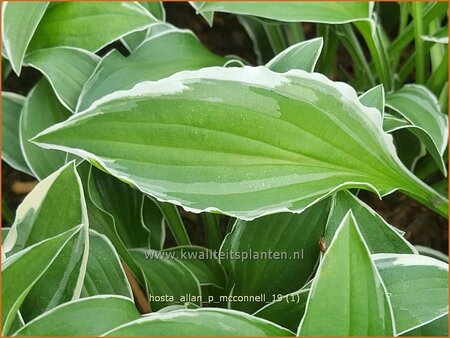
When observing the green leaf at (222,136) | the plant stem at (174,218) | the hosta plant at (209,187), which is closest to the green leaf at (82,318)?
the hosta plant at (209,187)

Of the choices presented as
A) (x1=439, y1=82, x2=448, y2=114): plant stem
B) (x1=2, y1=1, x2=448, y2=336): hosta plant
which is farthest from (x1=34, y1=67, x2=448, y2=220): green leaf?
(x1=439, y1=82, x2=448, y2=114): plant stem

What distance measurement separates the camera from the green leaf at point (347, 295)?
0.50 meters

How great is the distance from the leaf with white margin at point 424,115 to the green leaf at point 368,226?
0.12 m

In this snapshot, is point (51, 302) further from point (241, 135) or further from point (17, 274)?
point (241, 135)

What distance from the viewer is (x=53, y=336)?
1.80 feet

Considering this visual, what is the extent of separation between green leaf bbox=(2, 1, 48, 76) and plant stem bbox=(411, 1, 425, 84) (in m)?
0.44

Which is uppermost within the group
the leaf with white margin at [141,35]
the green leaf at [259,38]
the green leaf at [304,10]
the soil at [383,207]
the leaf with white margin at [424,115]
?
the green leaf at [304,10]

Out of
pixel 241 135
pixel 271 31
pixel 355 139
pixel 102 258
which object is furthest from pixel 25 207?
pixel 271 31

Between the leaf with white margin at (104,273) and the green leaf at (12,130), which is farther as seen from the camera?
the green leaf at (12,130)

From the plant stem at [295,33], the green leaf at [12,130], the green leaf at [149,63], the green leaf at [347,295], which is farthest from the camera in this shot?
the plant stem at [295,33]

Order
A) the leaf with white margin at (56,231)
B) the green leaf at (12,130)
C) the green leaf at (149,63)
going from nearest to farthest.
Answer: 1. the leaf with white margin at (56,231)
2. the green leaf at (149,63)
3. the green leaf at (12,130)

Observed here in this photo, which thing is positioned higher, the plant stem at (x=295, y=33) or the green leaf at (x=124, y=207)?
the plant stem at (x=295, y=33)

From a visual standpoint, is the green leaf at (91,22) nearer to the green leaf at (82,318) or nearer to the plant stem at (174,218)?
the plant stem at (174,218)

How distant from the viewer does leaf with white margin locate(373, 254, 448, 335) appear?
58cm
